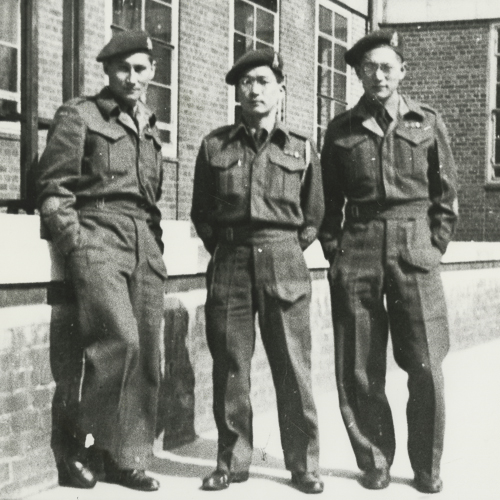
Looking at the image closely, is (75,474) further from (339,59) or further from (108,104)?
(339,59)

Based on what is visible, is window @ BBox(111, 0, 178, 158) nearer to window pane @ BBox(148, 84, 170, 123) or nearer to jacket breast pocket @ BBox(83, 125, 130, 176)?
window pane @ BBox(148, 84, 170, 123)

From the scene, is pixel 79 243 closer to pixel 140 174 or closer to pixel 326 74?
pixel 140 174

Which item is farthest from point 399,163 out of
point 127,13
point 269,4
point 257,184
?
point 269,4

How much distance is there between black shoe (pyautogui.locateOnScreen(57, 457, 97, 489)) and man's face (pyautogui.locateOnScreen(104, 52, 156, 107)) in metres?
1.75

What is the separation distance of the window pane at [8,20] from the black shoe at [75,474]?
628 cm

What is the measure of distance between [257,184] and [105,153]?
2.46 feet

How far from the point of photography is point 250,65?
203 inches

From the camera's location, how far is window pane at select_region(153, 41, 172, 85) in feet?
39.7

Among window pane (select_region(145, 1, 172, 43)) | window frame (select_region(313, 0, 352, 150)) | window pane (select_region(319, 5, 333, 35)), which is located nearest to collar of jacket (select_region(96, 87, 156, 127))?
window pane (select_region(145, 1, 172, 43))

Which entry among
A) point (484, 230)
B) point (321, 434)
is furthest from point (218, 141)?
point (484, 230)

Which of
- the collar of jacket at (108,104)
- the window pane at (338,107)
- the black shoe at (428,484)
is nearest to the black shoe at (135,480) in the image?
the black shoe at (428,484)

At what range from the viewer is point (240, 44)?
44.3 feet

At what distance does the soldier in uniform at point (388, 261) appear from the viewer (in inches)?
207

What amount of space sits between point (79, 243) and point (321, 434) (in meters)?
2.45
